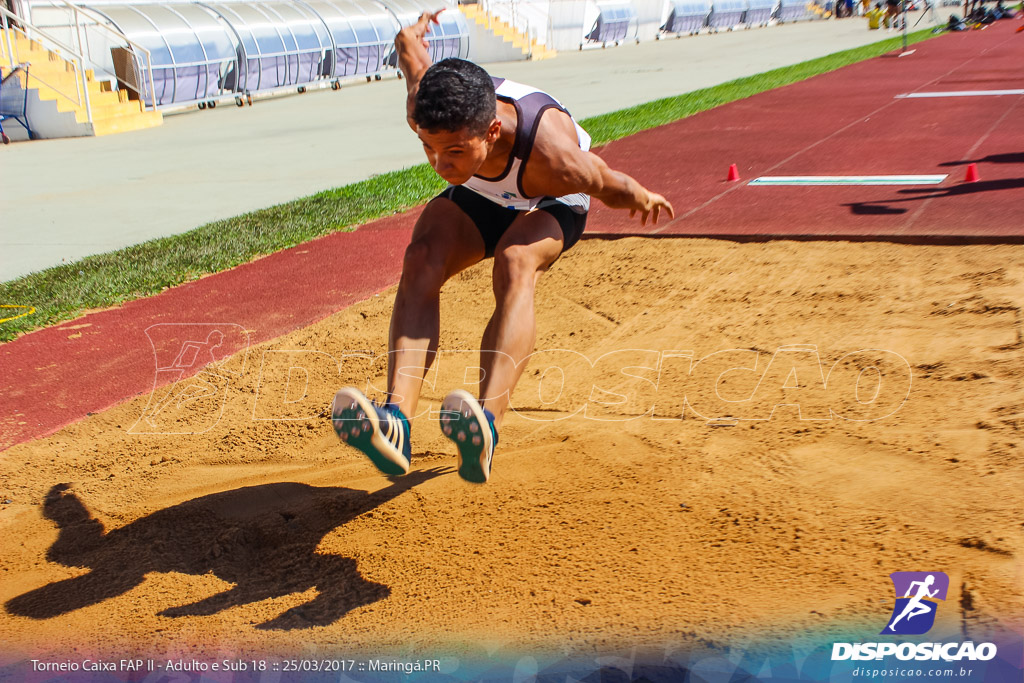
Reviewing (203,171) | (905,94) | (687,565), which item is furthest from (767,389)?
(905,94)

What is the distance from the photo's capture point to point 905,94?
49.9 feet

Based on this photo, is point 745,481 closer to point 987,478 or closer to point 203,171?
point 987,478

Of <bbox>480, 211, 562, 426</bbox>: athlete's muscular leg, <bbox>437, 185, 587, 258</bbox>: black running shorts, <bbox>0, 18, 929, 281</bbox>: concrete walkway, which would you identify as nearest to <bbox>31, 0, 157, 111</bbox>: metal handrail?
<bbox>0, 18, 929, 281</bbox>: concrete walkway

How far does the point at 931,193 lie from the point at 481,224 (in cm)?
545

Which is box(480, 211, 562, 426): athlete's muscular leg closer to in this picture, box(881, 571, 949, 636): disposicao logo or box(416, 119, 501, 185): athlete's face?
box(416, 119, 501, 185): athlete's face

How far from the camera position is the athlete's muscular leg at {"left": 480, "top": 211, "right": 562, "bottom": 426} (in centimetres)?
325

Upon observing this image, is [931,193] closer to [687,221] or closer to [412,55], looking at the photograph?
[687,221]

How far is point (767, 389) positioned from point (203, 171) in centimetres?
979

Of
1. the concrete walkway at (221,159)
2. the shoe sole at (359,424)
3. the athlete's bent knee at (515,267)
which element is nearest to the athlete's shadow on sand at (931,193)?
the athlete's bent knee at (515,267)

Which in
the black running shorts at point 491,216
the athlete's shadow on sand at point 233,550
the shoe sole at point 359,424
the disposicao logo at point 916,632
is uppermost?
the black running shorts at point 491,216

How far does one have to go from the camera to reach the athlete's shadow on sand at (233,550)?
3.19 meters

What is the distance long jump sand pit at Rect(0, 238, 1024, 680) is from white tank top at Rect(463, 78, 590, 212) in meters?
1.15

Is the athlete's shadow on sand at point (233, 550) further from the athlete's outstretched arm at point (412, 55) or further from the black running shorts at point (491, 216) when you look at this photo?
the athlete's outstretched arm at point (412, 55)

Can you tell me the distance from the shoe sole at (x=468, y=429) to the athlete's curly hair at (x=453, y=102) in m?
0.89
